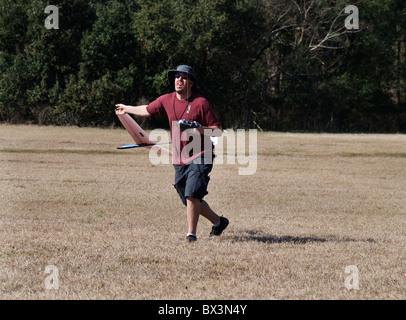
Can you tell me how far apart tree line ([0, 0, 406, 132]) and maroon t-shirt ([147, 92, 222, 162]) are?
2845 centimetres

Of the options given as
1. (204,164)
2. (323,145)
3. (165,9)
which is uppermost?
(165,9)

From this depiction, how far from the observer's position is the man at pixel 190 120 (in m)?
8.10

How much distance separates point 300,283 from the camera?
639 centimetres

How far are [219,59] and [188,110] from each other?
30.9m

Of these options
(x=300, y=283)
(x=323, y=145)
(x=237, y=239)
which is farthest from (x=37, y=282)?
(x=323, y=145)

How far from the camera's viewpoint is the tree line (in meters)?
37.2

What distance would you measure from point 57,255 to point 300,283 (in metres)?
2.55

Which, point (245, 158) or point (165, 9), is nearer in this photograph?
point (245, 158)
